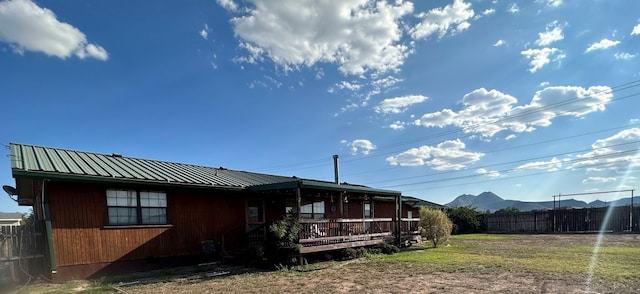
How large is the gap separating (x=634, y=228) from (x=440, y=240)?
52.6ft

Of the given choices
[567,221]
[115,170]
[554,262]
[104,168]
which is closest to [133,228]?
[115,170]

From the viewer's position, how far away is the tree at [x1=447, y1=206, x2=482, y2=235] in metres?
31.7

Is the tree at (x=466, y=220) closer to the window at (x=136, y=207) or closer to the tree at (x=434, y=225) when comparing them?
the tree at (x=434, y=225)

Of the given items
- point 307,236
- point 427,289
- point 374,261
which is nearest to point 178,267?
point 307,236

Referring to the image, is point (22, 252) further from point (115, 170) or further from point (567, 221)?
point (567, 221)

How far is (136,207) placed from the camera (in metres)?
11.5

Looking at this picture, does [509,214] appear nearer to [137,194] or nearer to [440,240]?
[440,240]

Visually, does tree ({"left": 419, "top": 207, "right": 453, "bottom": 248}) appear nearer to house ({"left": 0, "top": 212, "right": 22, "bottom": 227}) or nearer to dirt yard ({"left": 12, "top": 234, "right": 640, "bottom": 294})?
dirt yard ({"left": 12, "top": 234, "right": 640, "bottom": 294})

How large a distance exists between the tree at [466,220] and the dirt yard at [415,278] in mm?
19627

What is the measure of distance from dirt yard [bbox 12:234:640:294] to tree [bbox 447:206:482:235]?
19.6m

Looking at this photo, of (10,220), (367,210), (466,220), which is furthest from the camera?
(466,220)

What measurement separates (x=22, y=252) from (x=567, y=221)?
3217 centimetres

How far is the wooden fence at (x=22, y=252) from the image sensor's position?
930 centimetres

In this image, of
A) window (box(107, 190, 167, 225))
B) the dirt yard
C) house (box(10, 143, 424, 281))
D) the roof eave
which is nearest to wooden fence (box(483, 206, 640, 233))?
the dirt yard
